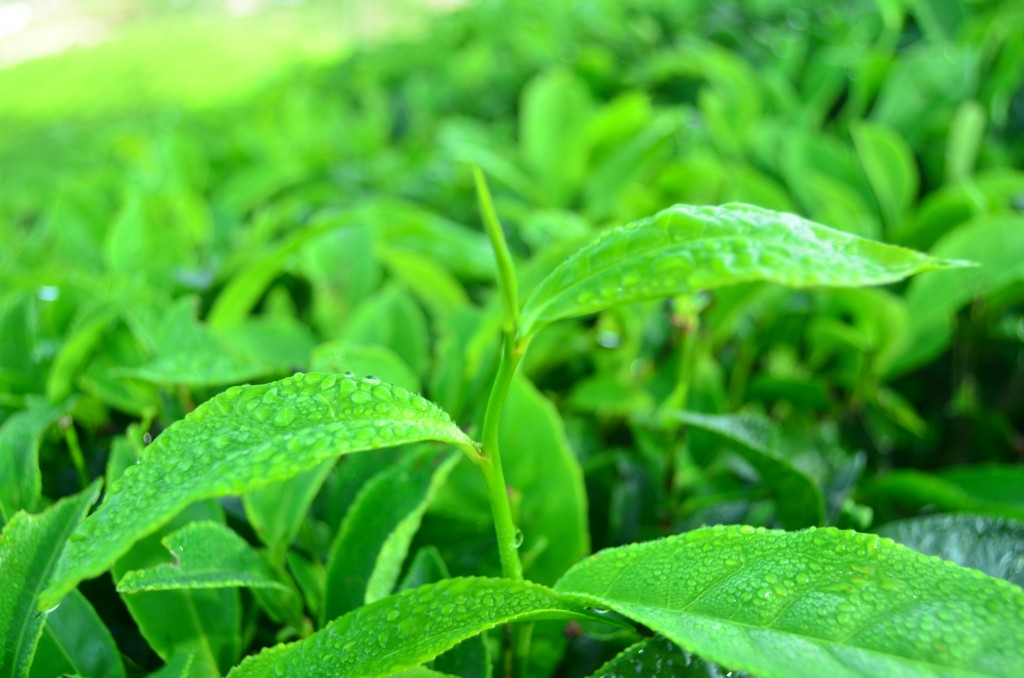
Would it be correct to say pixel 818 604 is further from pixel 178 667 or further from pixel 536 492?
pixel 178 667

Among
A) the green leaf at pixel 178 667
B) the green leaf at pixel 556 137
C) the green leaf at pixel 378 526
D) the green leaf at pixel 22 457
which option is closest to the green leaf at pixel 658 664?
the green leaf at pixel 378 526

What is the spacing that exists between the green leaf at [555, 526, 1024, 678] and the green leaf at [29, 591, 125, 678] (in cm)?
45

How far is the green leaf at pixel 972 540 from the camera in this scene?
771 mm

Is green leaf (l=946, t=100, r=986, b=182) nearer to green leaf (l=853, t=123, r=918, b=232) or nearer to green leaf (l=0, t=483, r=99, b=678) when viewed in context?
green leaf (l=853, t=123, r=918, b=232)

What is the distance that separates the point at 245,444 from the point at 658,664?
0.34 meters

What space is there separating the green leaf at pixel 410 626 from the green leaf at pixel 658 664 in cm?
4

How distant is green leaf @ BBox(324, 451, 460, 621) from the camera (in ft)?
2.52

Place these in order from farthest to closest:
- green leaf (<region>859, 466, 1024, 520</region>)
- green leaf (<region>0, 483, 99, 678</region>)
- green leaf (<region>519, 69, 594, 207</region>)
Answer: green leaf (<region>519, 69, 594, 207</region>), green leaf (<region>859, 466, 1024, 520</region>), green leaf (<region>0, 483, 99, 678</region>)

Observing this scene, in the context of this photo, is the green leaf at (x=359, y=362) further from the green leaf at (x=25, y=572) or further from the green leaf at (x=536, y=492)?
the green leaf at (x=25, y=572)

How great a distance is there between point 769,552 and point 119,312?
854mm

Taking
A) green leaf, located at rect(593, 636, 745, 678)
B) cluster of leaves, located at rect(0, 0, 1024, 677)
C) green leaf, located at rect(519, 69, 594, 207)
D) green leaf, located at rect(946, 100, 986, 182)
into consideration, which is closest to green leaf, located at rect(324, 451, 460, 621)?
cluster of leaves, located at rect(0, 0, 1024, 677)

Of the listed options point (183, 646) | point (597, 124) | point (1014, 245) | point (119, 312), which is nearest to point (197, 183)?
point (597, 124)

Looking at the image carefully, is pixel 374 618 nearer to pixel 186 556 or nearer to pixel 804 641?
pixel 186 556

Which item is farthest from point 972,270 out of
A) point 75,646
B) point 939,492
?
point 75,646
